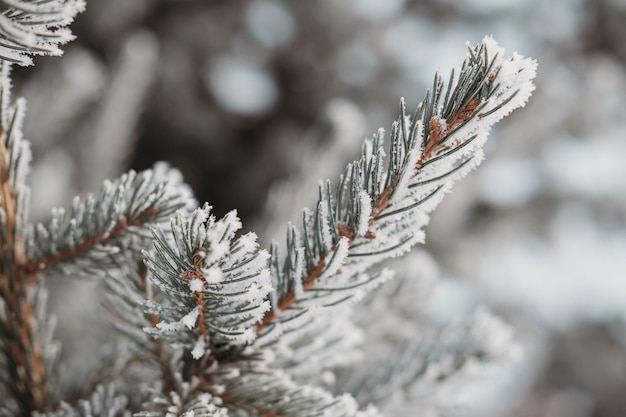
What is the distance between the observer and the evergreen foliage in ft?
1.06

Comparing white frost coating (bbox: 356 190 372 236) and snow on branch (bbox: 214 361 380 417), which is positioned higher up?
white frost coating (bbox: 356 190 372 236)

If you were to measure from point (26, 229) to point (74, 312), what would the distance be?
0.77m

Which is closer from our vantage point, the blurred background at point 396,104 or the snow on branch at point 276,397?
the snow on branch at point 276,397

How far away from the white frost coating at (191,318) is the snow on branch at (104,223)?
89 millimetres

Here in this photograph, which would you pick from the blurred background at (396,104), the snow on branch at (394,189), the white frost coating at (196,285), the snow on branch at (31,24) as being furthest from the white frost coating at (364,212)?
the blurred background at (396,104)

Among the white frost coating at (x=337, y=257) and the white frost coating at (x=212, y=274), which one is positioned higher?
the white frost coating at (x=337, y=257)

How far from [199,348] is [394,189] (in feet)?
0.58

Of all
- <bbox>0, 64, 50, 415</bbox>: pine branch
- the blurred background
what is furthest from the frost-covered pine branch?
the blurred background

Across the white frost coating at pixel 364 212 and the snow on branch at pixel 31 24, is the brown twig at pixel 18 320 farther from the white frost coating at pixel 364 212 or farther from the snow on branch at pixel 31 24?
the white frost coating at pixel 364 212

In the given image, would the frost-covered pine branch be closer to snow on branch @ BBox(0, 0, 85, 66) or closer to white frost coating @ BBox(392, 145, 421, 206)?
snow on branch @ BBox(0, 0, 85, 66)

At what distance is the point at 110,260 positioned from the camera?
1.47 feet

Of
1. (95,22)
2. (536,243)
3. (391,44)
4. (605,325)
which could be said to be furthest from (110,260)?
(605,325)

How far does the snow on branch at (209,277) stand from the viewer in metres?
0.31

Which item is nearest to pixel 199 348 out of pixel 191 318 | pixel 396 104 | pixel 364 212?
pixel 191 318
